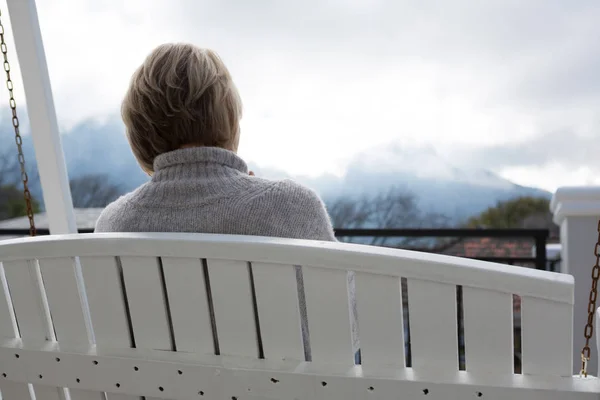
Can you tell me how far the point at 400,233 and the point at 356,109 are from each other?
1.15 meters

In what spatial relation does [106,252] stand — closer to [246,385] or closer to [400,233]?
[246,385]

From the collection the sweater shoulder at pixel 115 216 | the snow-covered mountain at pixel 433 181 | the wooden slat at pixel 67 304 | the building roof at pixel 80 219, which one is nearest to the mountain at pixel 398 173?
the snow-covered mountain at pixel 433 181

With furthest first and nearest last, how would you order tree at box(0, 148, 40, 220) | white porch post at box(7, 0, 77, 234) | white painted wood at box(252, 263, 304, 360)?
tree at box(0, 148, 40, 220)
white porch post at box(7, 0, 77, 234)
white painted wood at box(252, 263, 304, 360)

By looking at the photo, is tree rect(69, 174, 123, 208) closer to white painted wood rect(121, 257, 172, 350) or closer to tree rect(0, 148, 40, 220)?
tree rect(0, 148, 40, 220)

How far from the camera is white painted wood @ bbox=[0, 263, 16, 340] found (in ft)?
3.81

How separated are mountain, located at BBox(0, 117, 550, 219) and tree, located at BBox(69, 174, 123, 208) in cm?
5

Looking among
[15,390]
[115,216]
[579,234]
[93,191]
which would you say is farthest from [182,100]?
[93,191]

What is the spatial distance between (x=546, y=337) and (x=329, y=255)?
0.34 metres

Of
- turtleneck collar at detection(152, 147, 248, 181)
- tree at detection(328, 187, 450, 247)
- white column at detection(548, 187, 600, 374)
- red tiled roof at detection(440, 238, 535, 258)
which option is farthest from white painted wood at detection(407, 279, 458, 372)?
tree at detection(328, 187, 450, 247)

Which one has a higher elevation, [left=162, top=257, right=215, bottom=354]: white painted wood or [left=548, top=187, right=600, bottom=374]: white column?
[left=162, top=257, right=215, bottom=354]: white painted wood

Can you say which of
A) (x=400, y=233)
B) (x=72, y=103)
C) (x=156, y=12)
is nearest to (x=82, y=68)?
(x=72, y=103)

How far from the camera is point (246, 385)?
38.4 inches

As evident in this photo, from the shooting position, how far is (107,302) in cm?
→ 105

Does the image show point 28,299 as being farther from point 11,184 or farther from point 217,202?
point 11,184
